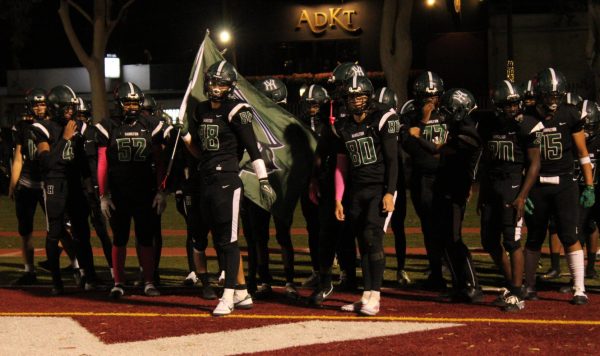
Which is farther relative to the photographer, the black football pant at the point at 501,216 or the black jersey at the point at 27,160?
the black jersey at the point at 27,160

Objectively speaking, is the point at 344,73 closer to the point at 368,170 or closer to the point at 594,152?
the point at 368,170

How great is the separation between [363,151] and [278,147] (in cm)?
158

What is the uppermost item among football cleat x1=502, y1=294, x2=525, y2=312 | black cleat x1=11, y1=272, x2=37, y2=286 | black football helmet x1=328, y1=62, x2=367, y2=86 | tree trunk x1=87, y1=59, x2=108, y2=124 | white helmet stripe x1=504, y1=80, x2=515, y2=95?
tree trunk x1=87, y1=59, x2=108, y2=124

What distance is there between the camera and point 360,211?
952cm

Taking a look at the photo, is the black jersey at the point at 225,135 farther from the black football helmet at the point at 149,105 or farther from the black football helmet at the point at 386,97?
the black football helmet at the point at 386,97

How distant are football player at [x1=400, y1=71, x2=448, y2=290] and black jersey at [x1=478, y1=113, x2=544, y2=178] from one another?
101 centimetres

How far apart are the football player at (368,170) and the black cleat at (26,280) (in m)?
4.33

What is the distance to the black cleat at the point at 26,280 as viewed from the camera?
39.4ft

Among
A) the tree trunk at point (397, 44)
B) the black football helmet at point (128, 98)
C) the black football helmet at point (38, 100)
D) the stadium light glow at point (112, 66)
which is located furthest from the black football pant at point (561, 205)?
the stadium light glow at point (112, 66)

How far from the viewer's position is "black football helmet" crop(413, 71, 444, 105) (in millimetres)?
10680

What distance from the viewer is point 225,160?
9.54 meters

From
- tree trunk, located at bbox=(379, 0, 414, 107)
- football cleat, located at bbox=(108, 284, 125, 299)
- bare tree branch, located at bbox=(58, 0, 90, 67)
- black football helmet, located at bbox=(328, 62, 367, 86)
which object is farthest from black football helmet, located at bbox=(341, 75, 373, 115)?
bare tree branch, located at bbox=(58, 0, 90, 67)

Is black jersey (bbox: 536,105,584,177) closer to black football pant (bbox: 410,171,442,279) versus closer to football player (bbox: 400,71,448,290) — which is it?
football player (bbox: 400,71,448,290)

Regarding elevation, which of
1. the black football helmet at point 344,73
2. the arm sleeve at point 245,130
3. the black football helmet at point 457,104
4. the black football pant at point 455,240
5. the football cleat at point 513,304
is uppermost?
the black football helmet at point 344,73
